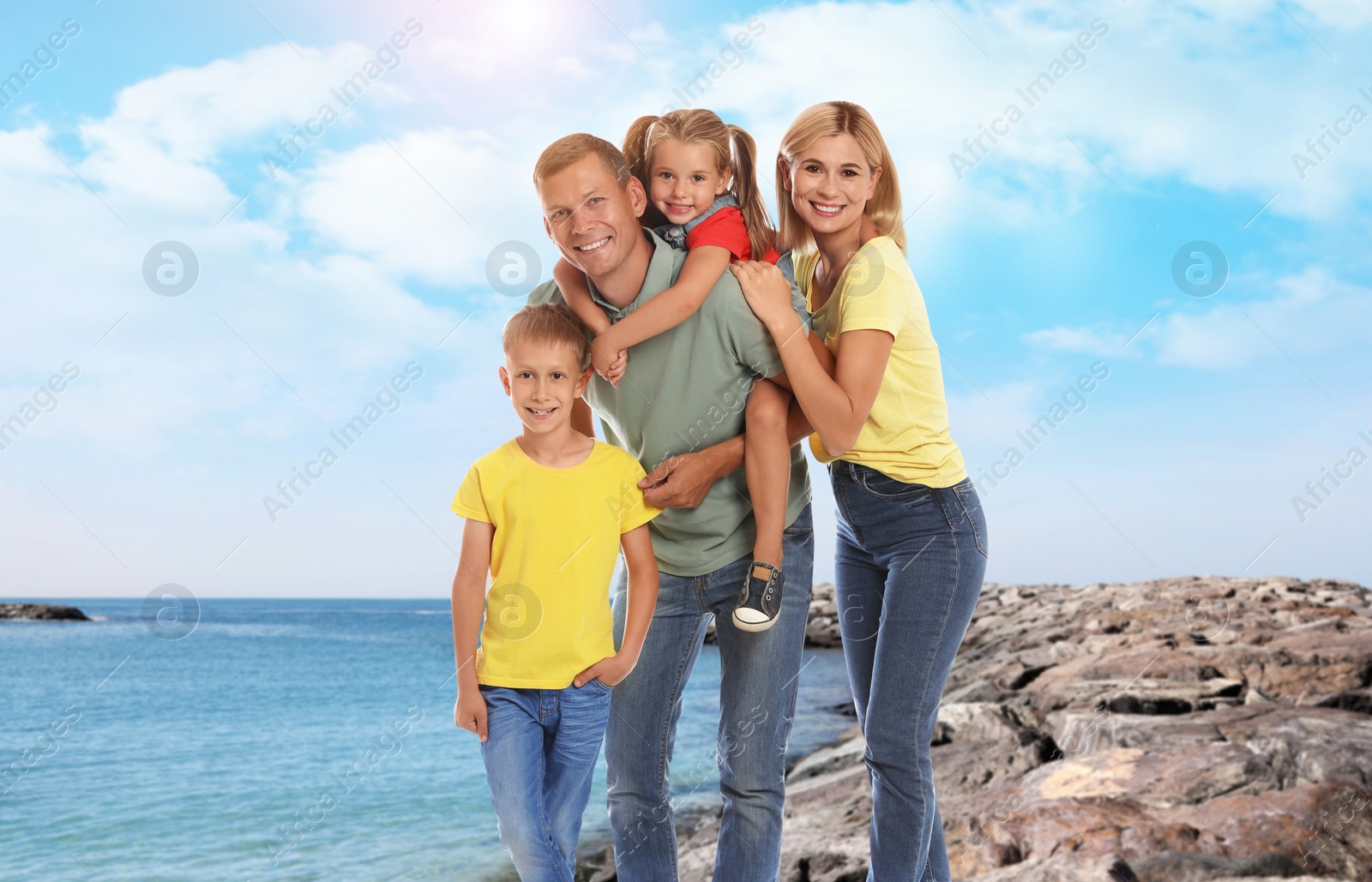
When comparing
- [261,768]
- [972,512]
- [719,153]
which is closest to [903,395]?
[972,512]

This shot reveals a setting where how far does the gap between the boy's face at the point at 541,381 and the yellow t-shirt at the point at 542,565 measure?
114 mm

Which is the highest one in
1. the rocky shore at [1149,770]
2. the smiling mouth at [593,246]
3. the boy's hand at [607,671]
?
the smiling mouth at [593,246]

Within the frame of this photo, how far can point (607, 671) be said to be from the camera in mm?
2174

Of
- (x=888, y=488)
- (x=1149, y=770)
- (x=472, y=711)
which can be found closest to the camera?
(x=472, y=711)

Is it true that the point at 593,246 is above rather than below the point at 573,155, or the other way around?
below

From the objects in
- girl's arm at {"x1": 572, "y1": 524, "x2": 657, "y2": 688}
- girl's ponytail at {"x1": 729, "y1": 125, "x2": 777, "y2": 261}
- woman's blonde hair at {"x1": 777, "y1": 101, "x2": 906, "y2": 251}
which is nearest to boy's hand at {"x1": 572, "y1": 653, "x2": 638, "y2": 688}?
girl's arm at {"x1": 572, "y1": 524, "x2": 657, "y2": 688}

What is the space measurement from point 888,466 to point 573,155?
112 cm

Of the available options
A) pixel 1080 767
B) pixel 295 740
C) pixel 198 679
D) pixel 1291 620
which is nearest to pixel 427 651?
pixel 198 679

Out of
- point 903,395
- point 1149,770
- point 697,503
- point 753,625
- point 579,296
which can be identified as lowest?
point 1149,770

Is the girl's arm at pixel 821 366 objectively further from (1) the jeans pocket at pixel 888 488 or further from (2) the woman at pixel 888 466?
(1) the jeans pocket at pixel 888 488

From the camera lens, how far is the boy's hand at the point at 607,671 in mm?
2141

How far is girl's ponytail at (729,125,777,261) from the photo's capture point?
2494 mm

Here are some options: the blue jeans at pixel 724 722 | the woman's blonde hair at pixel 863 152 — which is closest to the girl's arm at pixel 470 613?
the blue jeans at pixel 724 722

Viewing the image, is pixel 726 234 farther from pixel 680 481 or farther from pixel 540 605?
pixel 540 605
